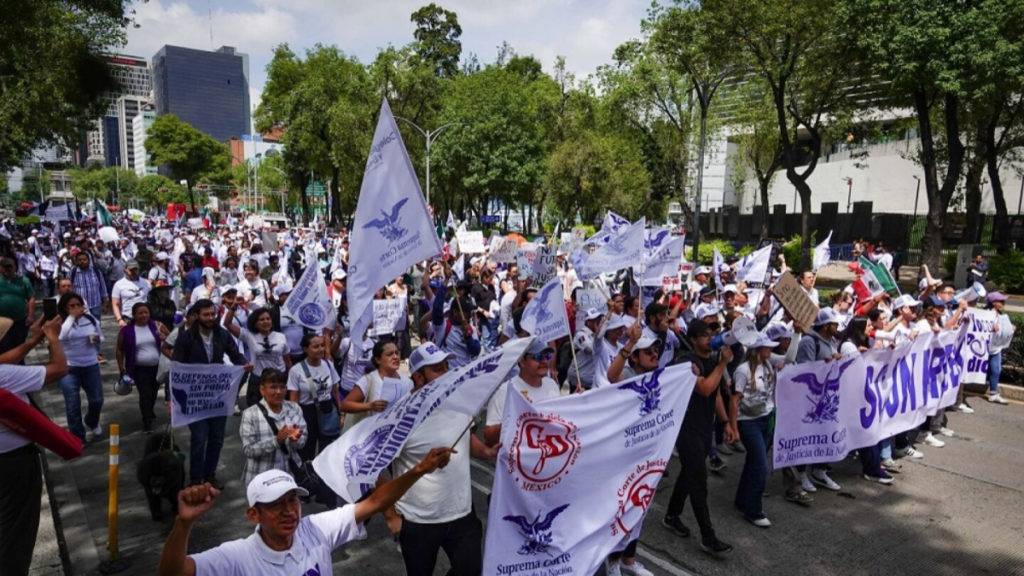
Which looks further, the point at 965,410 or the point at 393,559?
the point at 965,410

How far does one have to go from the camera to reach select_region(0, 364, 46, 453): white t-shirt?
12.9ft

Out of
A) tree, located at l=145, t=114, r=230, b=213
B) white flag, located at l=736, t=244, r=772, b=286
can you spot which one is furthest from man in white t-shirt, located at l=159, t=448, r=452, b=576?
tree, located at l=145, t=114, r=230, b=213

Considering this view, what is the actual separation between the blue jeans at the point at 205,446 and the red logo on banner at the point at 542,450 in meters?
3.59

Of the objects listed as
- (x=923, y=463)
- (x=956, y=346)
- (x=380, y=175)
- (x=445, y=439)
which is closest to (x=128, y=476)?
(x=380, y=175)

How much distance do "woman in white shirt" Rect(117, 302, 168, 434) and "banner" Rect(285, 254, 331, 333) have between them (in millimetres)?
1563

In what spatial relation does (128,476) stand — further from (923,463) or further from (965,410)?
(965,410)

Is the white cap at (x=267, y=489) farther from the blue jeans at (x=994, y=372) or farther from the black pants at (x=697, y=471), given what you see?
the blue jeans at (x=994, y=372)

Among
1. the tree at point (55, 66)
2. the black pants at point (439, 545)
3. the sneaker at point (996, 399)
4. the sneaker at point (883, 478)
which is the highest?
the tree at point (55, 66)

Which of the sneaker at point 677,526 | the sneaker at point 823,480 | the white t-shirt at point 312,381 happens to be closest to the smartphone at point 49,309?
the white t-shirt at point 312,381

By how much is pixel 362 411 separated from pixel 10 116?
21892 millimetres

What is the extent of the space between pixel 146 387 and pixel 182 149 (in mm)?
87906

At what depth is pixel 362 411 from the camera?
185 inches

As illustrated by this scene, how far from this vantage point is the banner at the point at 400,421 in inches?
134

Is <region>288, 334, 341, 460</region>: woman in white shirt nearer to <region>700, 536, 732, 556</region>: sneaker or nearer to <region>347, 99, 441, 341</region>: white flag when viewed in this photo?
<region>347, 99, 441, 341</region>: white flag
